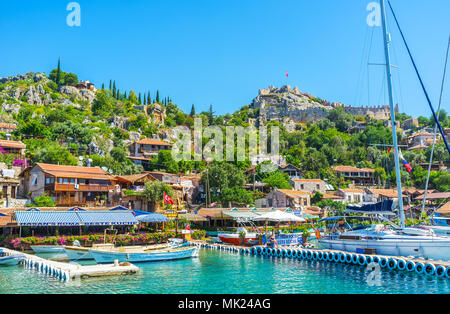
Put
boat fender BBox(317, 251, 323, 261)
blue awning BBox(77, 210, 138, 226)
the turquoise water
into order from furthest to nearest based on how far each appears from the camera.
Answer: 1. blue awning BBox(77, 210, 138, 226)
2. boat fender BBox(317, 251, 323, 261)
3. the turquoise water

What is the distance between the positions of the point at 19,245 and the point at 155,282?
1725cm

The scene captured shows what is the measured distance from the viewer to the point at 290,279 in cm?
2231

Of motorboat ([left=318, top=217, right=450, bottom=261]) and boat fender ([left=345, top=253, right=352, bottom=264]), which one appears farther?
boat fender ([left=345, top=253, right=352, bottom=264])

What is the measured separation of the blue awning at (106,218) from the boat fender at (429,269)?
27.0 meters

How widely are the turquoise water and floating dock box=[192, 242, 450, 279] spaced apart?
1.72 feet

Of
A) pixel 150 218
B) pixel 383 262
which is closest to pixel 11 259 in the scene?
pixel 150 218

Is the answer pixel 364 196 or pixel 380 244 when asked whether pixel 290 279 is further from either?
pixel 364 196

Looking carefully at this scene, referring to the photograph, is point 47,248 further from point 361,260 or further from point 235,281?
point 361,260

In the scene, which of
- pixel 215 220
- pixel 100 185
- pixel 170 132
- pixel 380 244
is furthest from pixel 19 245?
pixel 170 132

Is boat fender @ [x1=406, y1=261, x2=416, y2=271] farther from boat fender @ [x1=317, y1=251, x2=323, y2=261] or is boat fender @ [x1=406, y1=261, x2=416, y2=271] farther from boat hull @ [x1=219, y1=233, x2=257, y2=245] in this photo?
boat hull @ [x1=219, y1=233, x2=257, y2=245]

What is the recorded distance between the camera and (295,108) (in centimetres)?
17438

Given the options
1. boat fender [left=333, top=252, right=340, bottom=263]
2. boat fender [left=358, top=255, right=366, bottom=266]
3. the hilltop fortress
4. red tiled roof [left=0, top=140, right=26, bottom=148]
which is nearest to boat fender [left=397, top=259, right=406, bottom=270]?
boat fender [left=358, top=255, right=366, bottom=266]

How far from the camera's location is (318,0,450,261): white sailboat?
81.4 feet

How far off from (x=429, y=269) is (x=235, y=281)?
11824 millimetres
